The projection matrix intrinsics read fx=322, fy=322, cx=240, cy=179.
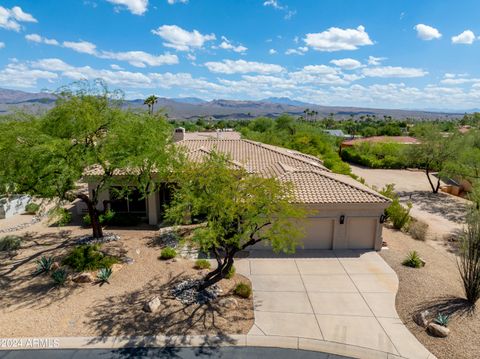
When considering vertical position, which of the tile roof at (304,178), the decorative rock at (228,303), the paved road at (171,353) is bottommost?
the paved road at (171,353)

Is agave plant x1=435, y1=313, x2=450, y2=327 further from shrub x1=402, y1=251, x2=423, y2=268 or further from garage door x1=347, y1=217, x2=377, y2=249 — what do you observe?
garage door x1=347, y1=217, x2=377, y2=249

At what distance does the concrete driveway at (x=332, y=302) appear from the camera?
9.98 m

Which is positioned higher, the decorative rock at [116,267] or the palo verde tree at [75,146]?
the palo verde tree at [75,146]

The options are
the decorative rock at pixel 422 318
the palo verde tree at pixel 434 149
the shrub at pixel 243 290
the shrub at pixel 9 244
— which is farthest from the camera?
the palo verde tree at pixel 434 149

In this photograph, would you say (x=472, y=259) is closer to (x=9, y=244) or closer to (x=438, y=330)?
(x=438, y=330)

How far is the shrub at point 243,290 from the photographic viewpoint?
39.8ft

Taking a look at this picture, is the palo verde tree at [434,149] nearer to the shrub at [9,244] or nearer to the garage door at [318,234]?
the garage door at [318,234]

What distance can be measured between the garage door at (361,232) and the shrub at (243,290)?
7258mm

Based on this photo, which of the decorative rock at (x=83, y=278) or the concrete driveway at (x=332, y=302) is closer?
the concrete driveway at (x=332, y=302)

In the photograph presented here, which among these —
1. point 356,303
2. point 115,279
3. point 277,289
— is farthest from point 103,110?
point 356,303

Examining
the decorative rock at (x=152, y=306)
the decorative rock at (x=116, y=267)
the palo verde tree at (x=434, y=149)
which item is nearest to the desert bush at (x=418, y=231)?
the palo verde tree at (x=434, y=149)

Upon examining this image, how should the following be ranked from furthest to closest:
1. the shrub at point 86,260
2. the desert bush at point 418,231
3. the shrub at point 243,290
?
the desert bush at point 418,231
the shrub at point 86,260
the shrub at point 243,290

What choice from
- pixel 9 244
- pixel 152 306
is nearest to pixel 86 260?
pixel 152 306

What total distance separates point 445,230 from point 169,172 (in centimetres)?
1799
